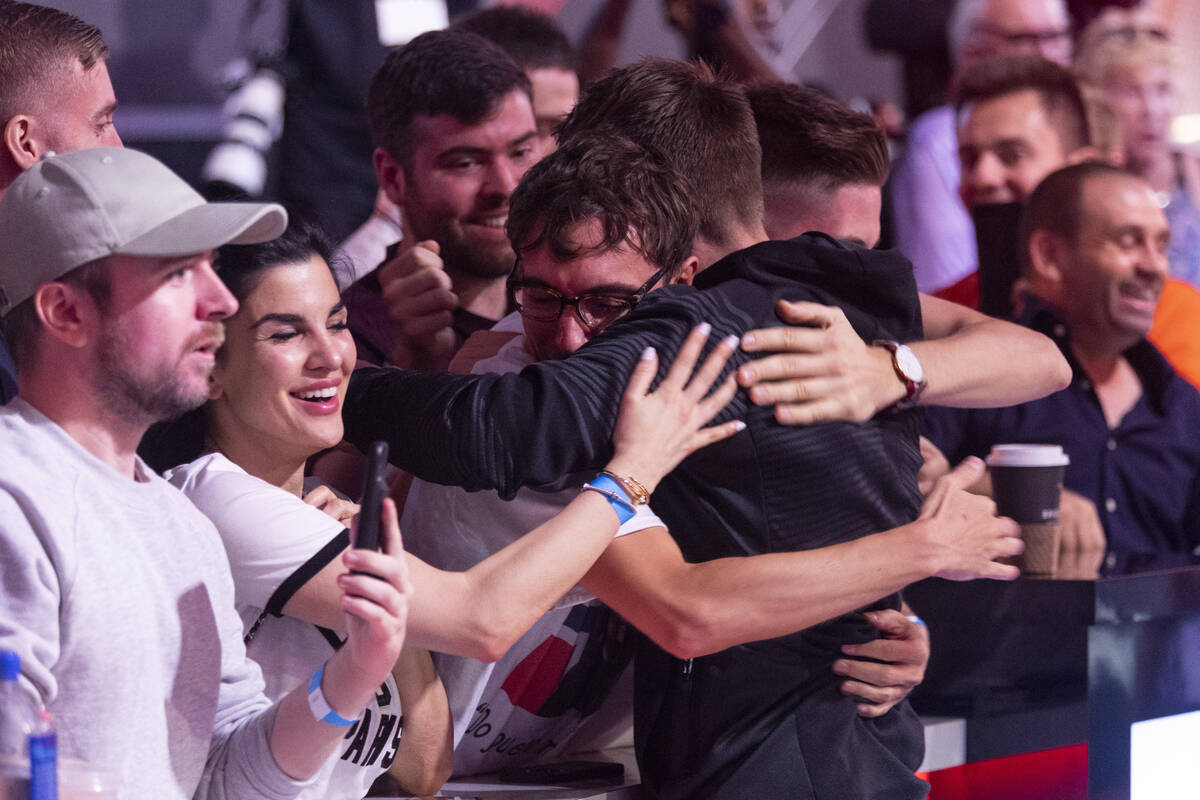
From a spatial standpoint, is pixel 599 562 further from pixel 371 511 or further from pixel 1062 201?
pixel 1062 201

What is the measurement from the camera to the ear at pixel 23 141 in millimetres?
1894

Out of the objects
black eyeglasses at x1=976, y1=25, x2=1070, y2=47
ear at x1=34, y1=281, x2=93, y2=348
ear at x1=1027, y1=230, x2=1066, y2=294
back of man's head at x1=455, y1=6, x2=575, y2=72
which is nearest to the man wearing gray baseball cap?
ear at x1=34, y1=281, x2=93, y2=348

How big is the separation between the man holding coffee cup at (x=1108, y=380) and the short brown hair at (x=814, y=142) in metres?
1.34

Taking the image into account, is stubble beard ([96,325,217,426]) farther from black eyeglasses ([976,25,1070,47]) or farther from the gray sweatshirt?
black eyeglasses ([976,25,1070,47])

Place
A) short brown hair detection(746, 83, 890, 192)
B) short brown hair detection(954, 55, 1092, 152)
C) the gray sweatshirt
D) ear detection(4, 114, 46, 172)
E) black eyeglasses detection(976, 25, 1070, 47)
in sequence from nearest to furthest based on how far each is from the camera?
the gray sweatshirt → ear detection(4, 114, 46, 172) → short brown hair detection(746, 83, 890, 192) → short brown hair detection(954, 55, 1092, 152) → black eyeglasses detection(976, 25, 1070, 47)

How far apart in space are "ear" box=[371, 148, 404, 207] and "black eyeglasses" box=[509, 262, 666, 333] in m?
0.99

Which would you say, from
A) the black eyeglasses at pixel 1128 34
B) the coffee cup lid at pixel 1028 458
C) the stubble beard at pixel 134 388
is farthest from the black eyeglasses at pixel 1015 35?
the stubble beard at pixel 134 388

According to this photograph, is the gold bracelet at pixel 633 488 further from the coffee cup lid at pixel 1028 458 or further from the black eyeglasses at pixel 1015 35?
the black eyeglasses at pixel 1015 35

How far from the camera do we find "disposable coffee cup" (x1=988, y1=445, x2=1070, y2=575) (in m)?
2.54

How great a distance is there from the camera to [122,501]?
1.40 metres

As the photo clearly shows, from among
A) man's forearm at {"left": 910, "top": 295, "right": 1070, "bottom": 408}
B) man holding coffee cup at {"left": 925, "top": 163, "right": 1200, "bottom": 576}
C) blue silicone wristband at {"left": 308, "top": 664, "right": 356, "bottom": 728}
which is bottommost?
man holding coffee cup at {"left": 925, "top": 163, "right": 1200, "bottom": 576}

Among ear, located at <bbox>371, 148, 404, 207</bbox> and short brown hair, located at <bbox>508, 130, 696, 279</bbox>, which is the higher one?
short brown hair, located at <bbox>508, 130, 696, 279</bbox>

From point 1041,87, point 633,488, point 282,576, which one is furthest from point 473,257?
point 1041,87

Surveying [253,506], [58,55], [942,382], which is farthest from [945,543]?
[58,55]
